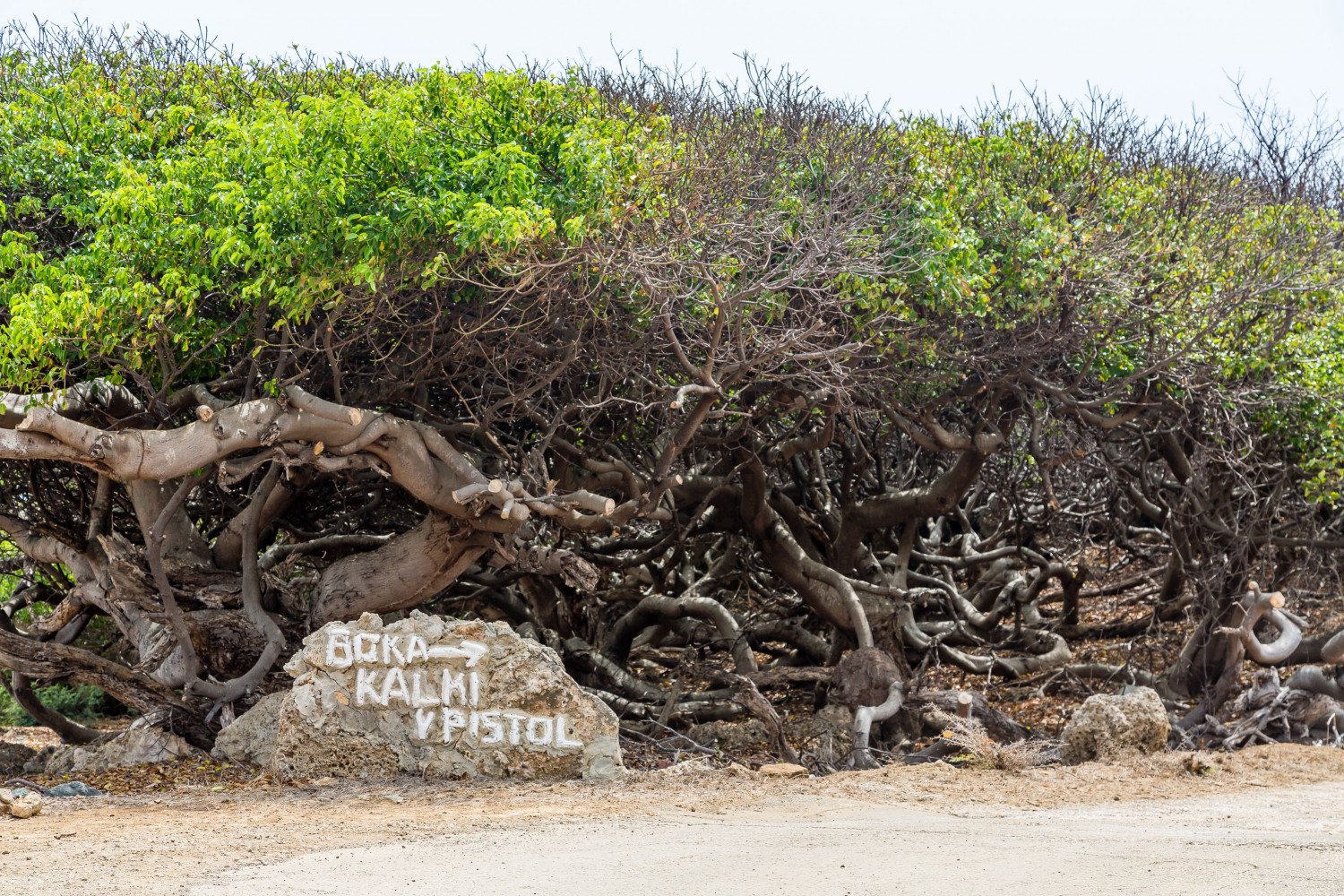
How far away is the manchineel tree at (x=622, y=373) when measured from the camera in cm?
893

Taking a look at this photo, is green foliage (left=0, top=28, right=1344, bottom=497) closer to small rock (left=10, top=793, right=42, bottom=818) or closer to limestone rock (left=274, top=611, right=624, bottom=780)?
limestone rock (left=274, top=611, right=624, bottom=780)

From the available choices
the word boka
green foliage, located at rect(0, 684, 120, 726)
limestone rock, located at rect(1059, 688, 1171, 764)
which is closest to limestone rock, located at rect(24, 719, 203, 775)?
the word boka

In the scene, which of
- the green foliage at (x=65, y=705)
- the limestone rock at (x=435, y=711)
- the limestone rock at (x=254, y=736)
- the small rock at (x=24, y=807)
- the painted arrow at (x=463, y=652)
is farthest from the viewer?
the green foliage at (x=65, y=705)

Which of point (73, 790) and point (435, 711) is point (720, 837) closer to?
point (435, 711)

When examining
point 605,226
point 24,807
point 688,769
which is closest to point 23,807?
point 24,807

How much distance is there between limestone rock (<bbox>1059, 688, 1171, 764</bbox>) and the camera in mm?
9977

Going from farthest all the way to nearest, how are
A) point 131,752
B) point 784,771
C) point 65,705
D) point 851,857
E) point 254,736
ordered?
point 65,705 < point 131,752 < point 254,736 < point 784,771 < point 851,857

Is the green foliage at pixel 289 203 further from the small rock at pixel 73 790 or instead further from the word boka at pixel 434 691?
the small rock at pixel 73 790

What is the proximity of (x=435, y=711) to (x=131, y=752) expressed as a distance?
9.50 ft

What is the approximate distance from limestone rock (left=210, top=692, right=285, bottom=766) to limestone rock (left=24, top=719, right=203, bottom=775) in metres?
0.44

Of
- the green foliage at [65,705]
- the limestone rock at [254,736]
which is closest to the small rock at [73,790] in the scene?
the limestone rock at [254,736]

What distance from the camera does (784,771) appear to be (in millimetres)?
9281

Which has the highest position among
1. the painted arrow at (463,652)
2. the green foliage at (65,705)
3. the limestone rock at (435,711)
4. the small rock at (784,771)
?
the painted arrow at (463,652)

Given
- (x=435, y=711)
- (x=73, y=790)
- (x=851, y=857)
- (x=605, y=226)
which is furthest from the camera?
(x=605, y=226)
